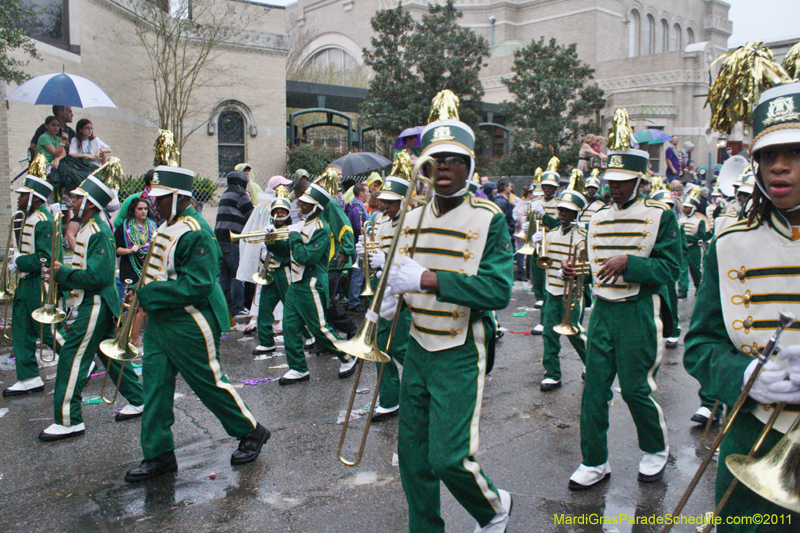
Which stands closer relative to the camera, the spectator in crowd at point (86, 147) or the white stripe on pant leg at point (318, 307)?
the white stripe on pant leg at point (318, 307)

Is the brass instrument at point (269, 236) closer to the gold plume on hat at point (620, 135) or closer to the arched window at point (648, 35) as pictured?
the gold plume on hat at point (620, 135)

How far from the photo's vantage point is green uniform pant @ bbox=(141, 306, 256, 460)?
4.52 m

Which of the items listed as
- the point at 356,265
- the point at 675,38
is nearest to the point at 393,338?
the point at 356,265

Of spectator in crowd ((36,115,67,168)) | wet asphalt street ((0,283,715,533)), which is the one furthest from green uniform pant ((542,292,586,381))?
spectator in crowd ((36,115,67,168))

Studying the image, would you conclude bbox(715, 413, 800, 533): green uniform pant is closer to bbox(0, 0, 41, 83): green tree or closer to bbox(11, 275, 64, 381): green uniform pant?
bbox(11, 275, 64, 381): green uniform pant

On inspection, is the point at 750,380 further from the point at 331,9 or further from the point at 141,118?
the point at 331,9

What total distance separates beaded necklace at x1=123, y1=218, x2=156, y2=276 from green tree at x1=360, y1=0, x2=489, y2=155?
16.7 metres

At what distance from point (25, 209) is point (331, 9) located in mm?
41985

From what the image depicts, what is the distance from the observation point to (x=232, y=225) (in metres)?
10.2

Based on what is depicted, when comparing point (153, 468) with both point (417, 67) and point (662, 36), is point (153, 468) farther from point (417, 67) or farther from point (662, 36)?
point (662, 36)

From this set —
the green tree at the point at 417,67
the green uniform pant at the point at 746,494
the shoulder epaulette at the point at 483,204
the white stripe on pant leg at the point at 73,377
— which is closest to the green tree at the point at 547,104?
the green tree at the point at 417,67

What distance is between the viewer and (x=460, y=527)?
385 cm

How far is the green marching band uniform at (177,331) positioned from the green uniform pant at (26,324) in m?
2.42

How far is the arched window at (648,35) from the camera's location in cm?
4066
